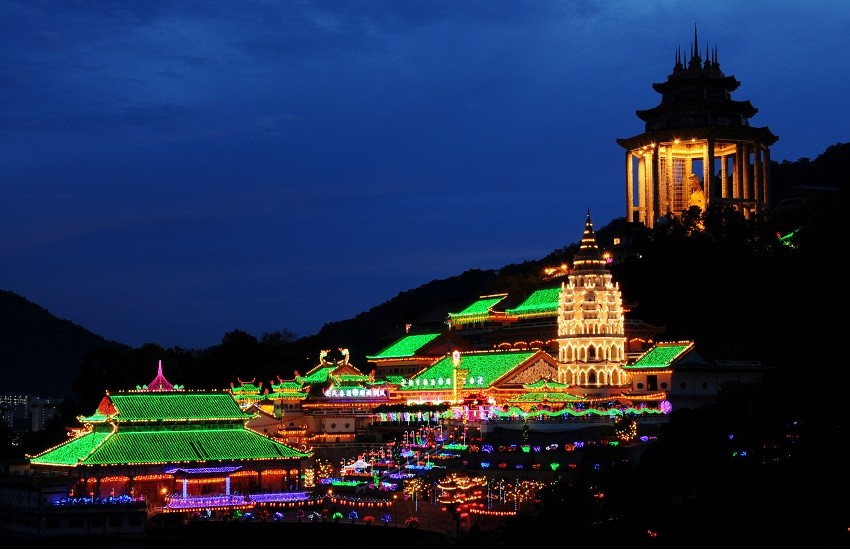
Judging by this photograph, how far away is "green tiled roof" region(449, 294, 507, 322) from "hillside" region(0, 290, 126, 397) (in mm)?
87262

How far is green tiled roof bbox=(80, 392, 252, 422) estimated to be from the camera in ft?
214

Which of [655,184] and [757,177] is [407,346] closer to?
[655,184]

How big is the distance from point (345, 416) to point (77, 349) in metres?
108

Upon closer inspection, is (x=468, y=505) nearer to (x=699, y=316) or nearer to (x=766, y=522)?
(x=766, y=522)

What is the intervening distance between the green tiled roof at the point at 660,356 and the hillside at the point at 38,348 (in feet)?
364

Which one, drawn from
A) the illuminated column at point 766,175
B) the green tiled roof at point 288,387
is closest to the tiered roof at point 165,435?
the green tiled roof at point 288,387

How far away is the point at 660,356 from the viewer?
7069 centimetres

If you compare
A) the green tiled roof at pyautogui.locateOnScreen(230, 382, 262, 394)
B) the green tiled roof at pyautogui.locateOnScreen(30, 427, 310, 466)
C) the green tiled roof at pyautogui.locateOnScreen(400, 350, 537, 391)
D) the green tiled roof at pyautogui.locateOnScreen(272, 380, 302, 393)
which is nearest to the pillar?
the green tiled roof at pyautogui.locateOnScreen(400, 350, 537, 391)

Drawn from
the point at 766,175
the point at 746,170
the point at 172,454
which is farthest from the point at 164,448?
the point at 766,175

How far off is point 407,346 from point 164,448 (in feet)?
100

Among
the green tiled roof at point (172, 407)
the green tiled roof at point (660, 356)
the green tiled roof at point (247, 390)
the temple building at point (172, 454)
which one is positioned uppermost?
the green tiled roof at point (660, 356)

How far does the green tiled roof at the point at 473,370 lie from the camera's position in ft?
250

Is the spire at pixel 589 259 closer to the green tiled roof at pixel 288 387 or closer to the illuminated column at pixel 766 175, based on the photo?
the green tiled roof at pixel 288 387

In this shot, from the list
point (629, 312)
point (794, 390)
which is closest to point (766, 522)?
point (794, 390)
